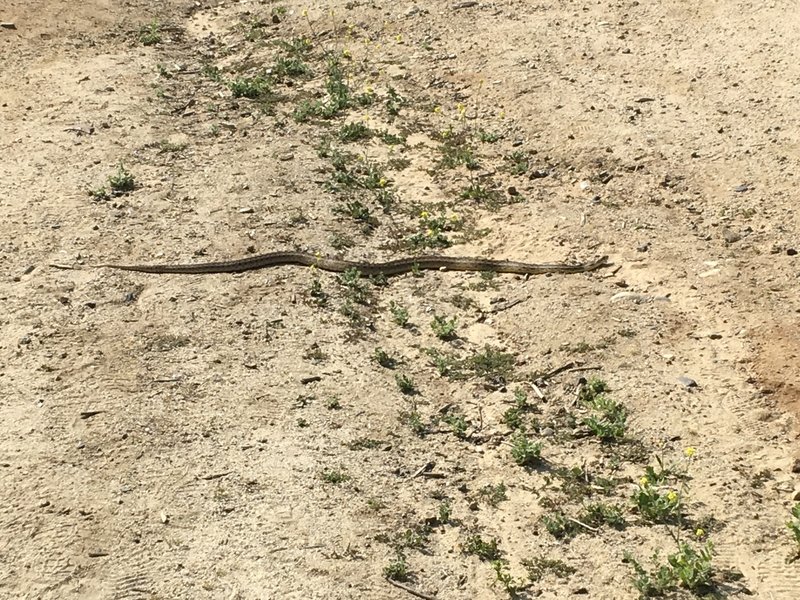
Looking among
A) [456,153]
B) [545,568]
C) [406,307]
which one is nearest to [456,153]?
[456,153]

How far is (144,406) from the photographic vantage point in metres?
7.67

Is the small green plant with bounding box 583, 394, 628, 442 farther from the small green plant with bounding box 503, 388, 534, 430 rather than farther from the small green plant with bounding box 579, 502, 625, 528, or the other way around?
the small green plant with bounding box 579, 502, 625, 528

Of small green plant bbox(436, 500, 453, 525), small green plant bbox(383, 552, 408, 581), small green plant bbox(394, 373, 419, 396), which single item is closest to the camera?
small green plant bbox(383, 552, 408, 581)

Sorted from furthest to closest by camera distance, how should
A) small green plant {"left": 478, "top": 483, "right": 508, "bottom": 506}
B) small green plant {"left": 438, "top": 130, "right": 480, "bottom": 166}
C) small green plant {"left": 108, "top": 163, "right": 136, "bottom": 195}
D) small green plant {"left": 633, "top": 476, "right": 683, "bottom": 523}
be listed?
small green plant {"left": 438, "top": 130, "right": 480, "bottom": 166} < small green plant {"left": 108, "top": 163, "right": 136, "bottom": 195} < small green plant {"left": 478, "top": 483, "right": 508, "bottom": 506} < small green plant {"left": 633, "top": 476, "right": 683, "bottom": 523}

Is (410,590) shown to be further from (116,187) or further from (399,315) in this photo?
(116,187)

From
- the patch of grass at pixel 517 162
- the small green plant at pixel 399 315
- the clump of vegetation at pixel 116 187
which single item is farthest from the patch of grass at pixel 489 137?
the clump of vegetation at pixel 116 187

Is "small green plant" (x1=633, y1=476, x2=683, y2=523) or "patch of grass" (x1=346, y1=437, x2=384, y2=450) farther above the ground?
"small green plant" (x1=633, y1=476, x2=683, y2=523)

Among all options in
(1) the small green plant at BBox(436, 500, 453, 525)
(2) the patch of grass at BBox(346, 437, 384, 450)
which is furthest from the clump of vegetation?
(1) the small green plant at BBox(436, 500, 453, 525)

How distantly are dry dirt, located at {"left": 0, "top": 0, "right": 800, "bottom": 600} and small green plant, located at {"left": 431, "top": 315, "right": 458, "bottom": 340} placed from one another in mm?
71

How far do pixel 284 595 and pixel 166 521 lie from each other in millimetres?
956

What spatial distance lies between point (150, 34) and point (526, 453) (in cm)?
989

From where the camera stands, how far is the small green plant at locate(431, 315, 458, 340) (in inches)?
339

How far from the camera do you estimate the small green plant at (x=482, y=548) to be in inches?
254

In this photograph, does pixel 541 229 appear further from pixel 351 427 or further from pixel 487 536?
pixel 487 536
